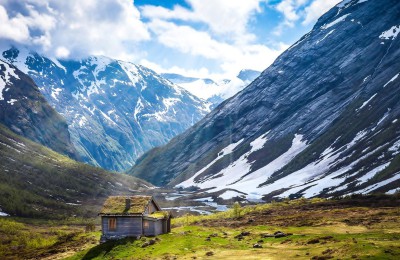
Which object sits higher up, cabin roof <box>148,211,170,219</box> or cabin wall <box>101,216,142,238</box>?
cabin roof <box>148,211,170,219</box>

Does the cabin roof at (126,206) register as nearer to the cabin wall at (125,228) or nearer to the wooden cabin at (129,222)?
the wooden cabin at (129,222)

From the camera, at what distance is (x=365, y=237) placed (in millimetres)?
42719

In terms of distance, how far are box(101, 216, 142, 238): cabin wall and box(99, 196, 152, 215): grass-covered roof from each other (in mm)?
1007

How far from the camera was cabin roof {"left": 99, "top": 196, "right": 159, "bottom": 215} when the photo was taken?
6150 cm

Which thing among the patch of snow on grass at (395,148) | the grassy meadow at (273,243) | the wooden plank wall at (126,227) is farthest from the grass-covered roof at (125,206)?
the patch of snow on grass at (395,148)

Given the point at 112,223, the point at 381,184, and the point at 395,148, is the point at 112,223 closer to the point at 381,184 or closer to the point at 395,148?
the point at 381,184

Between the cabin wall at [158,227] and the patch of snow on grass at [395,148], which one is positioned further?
the patch of snow on grass at [395,148]

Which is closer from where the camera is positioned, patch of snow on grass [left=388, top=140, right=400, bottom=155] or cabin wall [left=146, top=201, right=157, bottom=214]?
cabin wall [left=146, top=201, right=157, bottom=214]

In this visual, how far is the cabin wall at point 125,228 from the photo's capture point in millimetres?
60938

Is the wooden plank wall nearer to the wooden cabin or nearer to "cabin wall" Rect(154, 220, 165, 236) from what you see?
the wooden cabin

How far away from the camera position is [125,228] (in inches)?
2415

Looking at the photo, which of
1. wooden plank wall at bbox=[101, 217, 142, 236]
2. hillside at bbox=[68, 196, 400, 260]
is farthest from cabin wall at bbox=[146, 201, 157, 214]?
hillside at bbox=[68, 196, 400, 260]

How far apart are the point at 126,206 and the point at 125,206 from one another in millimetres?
185

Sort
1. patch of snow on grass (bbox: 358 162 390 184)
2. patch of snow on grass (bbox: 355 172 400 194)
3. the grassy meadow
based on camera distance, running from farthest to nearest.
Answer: patch of snow on grass (bbox: 358 162 390 184), patch of snow on grass (bbox: 355 172 400 194), the grassy meadow
